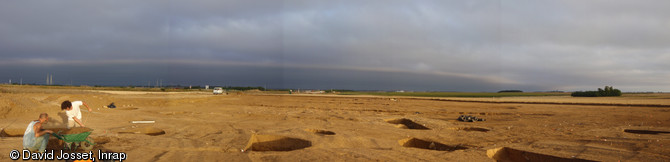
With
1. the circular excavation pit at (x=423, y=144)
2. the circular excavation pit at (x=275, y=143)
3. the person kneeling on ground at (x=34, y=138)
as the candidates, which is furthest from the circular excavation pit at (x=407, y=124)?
the person kneeling on ground at (x=34, y=138)

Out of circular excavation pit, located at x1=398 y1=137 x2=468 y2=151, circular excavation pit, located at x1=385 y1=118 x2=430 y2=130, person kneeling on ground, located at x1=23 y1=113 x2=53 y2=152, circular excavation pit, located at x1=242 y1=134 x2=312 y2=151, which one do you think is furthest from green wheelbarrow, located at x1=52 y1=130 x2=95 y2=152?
circular excavation pit, located at x1=385 y1=118 x2=430 y2=130

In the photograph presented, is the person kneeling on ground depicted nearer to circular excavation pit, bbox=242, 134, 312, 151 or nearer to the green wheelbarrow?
the green wheelbarrow

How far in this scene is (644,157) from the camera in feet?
29.1

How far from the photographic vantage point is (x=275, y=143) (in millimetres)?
11781

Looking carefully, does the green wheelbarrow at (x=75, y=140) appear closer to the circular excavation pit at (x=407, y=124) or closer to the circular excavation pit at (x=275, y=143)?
the circular excavation pit at (x=275, y=143)

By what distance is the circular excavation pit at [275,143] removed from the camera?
1116cm

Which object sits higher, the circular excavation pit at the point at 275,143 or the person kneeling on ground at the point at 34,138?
the person kneeling on ground at the point at 34,138

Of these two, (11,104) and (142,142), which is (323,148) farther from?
(11,104)

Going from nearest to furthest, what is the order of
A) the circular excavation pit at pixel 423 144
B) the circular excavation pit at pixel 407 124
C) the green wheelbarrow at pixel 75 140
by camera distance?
the green wheelbarrow at pixel 75 140, the circular excavation pit at pixel 423 144, the circular excavation pit at pixel 407 124

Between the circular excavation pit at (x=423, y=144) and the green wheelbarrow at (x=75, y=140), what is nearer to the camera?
the green wheelbarrow at (x=75, y=140)

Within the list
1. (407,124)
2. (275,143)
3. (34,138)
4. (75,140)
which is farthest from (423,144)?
(34,138)

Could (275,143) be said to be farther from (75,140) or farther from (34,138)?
(34,138)

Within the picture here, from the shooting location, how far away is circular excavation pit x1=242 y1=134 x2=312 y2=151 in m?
11.2

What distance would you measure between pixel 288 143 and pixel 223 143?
2308 mm
